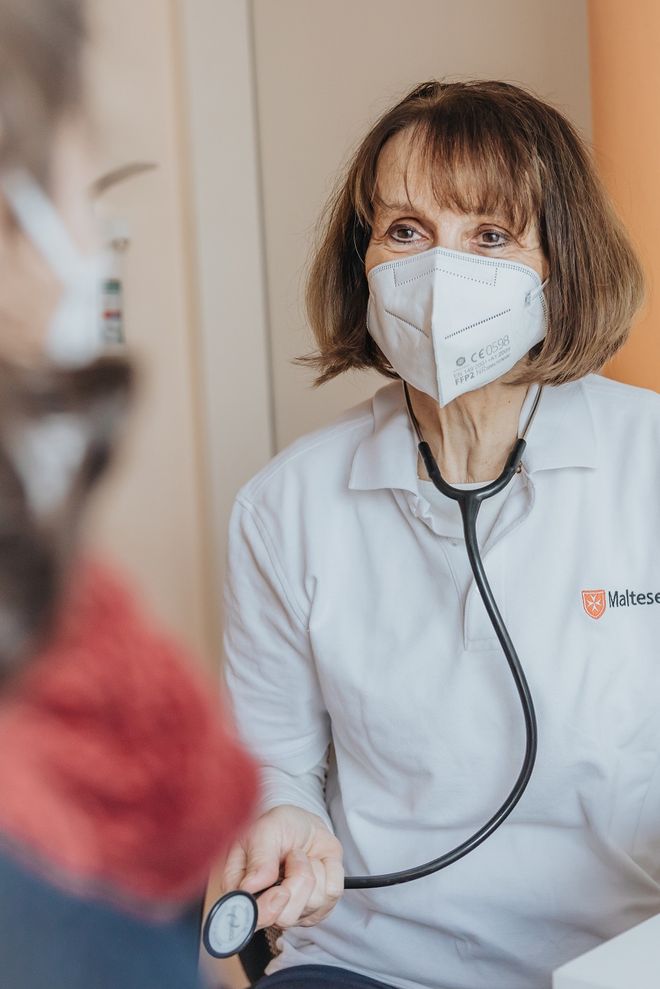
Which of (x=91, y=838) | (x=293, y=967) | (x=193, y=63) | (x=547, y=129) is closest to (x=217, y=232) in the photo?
(x=193, y=63)

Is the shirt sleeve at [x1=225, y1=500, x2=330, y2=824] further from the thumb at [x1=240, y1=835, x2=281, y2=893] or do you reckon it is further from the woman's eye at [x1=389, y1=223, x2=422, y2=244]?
the woman's eye at [x1=389, y1=223, x2=422, y2=244]

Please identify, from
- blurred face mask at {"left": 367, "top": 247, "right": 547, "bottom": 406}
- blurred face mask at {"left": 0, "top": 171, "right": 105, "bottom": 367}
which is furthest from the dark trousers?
blurred face mask at {"left": 0, "top": 171, "right": 105, "bottom": 367}

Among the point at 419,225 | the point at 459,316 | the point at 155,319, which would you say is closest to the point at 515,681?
the point at 459,316

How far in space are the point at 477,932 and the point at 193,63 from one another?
2.81 feet

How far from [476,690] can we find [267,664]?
24cm

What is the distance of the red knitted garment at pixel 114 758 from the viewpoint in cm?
33

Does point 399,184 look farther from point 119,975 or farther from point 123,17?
point 119,975

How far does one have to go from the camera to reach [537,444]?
3.71 ft

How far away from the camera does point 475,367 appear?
109 cm

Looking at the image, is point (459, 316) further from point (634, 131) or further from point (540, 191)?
point (634, 131)

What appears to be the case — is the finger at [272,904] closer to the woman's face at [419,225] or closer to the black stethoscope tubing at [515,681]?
the black stethoscope tubing at [515,681]

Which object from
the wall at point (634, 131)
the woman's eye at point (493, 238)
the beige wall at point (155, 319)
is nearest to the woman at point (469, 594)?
the woman's eye at point (493, 238)

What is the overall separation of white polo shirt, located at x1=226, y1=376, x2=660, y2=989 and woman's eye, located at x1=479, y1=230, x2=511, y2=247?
0.18m

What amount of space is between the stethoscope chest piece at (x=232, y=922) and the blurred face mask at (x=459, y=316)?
0.52 meters
